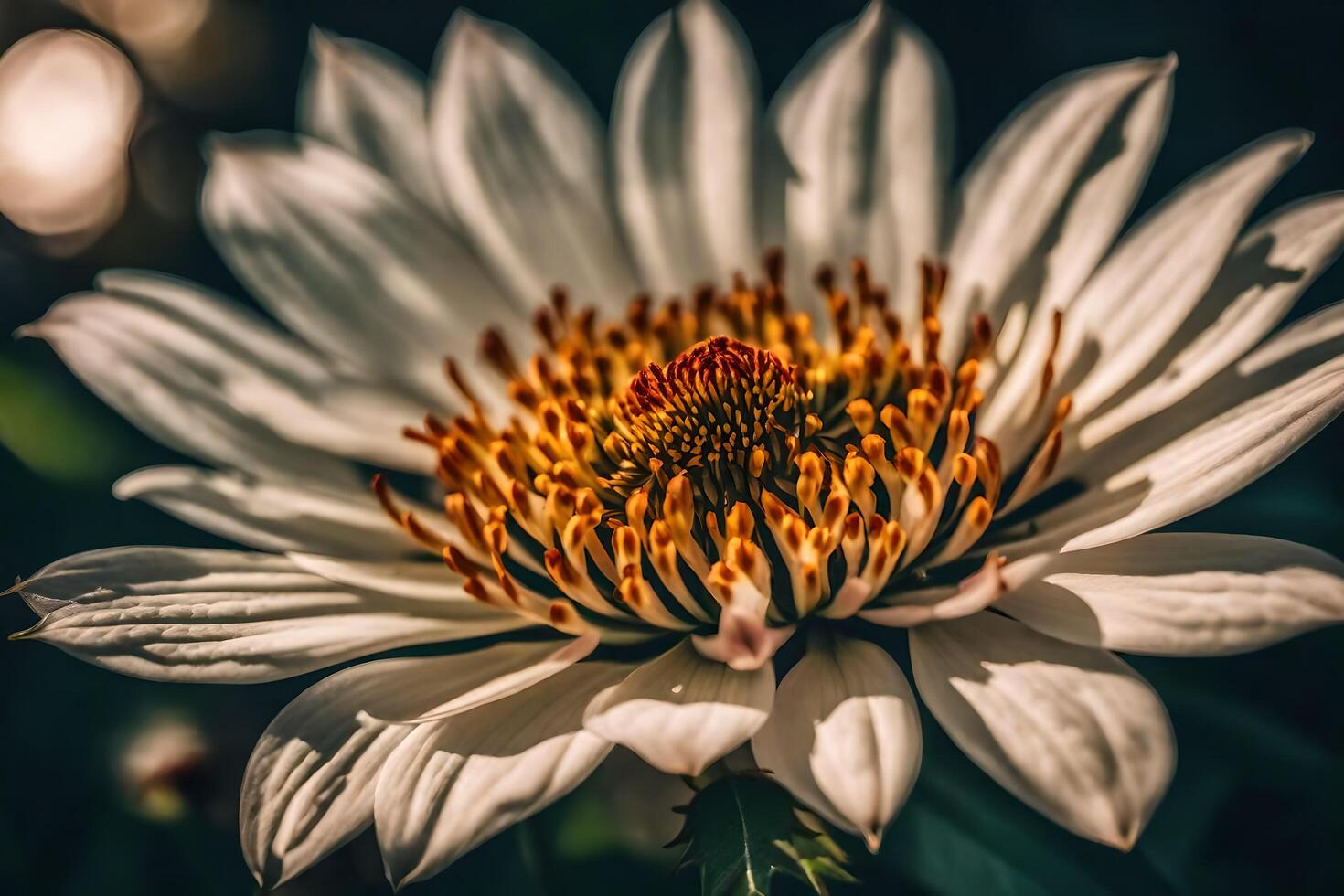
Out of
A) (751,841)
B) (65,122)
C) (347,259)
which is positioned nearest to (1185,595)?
(751,841)

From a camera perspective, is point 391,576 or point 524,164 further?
point 524,164

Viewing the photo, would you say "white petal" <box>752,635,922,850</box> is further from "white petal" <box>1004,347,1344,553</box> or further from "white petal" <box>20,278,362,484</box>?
"white petal" <box>20,278,362,484</box>

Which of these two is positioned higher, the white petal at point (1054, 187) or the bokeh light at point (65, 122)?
the bokeh light at point (65, 122)

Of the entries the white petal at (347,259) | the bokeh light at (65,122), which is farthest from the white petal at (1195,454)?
the bokeh light at (65,122)

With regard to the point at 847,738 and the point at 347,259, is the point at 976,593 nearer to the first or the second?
the point at 847,738

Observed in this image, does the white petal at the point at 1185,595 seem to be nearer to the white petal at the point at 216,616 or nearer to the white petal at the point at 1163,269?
the white petal at the point at 1163,269

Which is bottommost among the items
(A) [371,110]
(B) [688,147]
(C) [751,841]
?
(C) [751,841]

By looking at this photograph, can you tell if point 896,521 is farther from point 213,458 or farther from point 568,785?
point 213,458
